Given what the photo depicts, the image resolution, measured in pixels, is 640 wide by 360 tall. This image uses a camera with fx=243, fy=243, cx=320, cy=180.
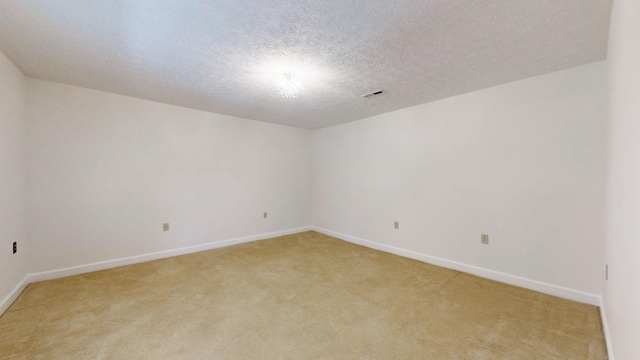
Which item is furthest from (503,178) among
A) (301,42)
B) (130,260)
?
(130,260)

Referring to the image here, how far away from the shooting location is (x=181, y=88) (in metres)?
2.92

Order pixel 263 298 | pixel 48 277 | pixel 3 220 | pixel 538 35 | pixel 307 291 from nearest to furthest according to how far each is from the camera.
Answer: pixel 538 35, pixel 3 220, pixel 263 298, pixel 307 291, pixel 48 277

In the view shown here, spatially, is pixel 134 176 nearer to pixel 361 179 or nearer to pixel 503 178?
pixel 361 179

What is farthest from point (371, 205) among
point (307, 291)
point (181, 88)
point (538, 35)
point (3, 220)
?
point (3, 220)

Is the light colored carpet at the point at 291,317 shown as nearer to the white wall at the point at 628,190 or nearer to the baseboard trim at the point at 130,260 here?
the baseboard trim at the point at 130,260

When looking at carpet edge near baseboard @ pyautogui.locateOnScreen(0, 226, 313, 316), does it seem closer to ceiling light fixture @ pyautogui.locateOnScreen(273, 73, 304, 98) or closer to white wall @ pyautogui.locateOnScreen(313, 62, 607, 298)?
white wall @ pyautogui.locateOnScreen(313, 62, 607, 298)

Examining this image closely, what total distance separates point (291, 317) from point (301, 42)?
2245mm

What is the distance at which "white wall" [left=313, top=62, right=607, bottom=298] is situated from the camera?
2.31 m

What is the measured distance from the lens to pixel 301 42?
1.90 m

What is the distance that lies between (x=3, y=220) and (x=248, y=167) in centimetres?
283

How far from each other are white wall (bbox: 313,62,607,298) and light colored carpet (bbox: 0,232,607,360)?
40 cm

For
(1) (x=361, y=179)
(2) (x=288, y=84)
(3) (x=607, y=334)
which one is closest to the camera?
(3) (x=607, y=334)

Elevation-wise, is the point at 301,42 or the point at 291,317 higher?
the point at 301,42

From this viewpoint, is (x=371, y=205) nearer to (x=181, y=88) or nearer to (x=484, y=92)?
(x=484, y=92)
